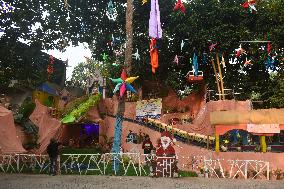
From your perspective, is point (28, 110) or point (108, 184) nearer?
point (108, 184)

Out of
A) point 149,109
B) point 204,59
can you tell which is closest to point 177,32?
point 204,59

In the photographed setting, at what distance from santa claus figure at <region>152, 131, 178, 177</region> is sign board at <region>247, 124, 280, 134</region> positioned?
462 centimetres

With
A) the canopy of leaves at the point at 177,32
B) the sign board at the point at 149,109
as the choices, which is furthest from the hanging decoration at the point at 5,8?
the sign board at the point at 149,109

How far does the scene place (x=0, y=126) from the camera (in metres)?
12.9

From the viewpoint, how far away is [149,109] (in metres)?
29.7

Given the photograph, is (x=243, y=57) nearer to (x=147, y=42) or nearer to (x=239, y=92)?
(x=239, y=92)

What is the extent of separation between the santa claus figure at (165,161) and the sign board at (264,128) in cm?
462

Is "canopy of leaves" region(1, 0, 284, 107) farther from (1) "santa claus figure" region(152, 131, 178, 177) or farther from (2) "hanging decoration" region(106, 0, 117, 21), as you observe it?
(1) "santa claus figure" region(152, 131, 178, 177)

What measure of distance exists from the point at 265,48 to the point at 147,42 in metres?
10.00

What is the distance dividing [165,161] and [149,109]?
589 inches

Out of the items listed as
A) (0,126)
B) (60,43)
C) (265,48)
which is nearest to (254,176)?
(0,126)

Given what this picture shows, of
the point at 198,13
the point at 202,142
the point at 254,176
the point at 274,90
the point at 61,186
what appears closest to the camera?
the point at 61,186

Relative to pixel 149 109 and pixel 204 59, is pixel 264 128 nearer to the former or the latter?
pixel 204 59

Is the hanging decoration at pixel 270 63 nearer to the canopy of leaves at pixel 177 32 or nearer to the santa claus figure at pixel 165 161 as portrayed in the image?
the canopy of leaves at pixel 177 32
